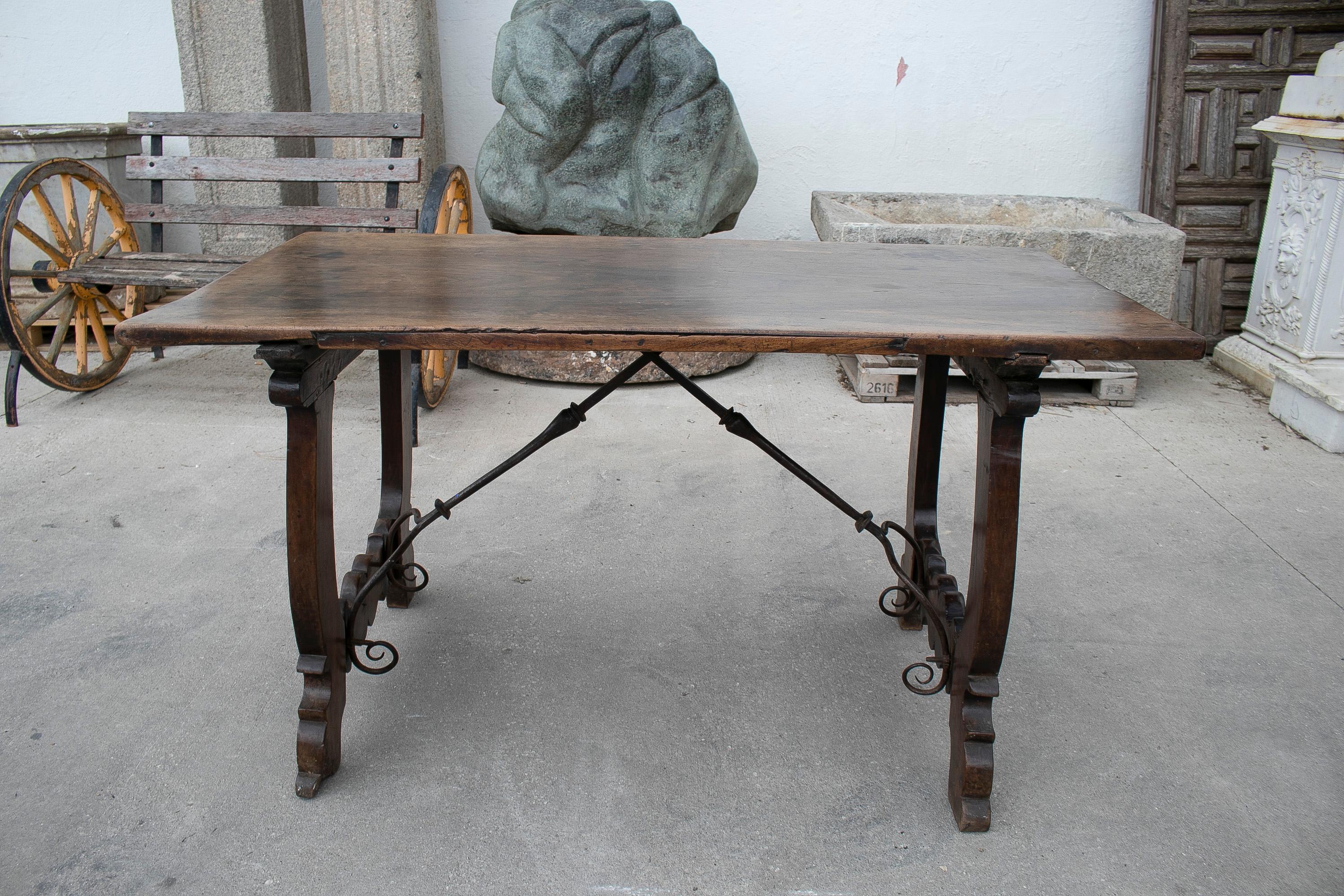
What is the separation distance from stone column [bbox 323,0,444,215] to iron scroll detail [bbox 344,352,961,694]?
2.44 m

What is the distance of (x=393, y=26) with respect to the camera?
4199 mm

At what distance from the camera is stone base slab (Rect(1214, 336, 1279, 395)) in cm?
397

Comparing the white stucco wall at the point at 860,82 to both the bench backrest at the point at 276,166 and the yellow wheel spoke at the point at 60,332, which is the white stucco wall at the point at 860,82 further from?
the yellow wheel spoke at the point at 60,332

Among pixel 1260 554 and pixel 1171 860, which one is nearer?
pixel 1171 860

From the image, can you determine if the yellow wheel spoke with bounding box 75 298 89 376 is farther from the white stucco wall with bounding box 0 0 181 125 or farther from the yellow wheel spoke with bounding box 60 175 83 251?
the white stucco wall with bounding box 0 0 181 125

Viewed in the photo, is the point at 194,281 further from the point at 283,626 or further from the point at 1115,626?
the point at 1115,626

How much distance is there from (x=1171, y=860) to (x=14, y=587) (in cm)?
251

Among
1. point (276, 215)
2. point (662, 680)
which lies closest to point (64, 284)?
point (276, 215)

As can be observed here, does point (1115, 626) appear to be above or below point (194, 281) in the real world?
below

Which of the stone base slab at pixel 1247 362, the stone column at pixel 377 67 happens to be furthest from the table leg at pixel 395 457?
the stone base slab at pixel 1247 362

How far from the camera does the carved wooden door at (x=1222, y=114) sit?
14.3ft

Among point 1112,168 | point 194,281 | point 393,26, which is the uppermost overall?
point 393,26

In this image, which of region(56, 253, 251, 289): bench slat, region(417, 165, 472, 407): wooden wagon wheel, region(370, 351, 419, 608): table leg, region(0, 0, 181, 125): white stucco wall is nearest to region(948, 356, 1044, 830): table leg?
region(370, 351, 419, 608): table leg

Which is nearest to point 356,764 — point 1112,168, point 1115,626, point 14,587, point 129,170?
point 14,587
